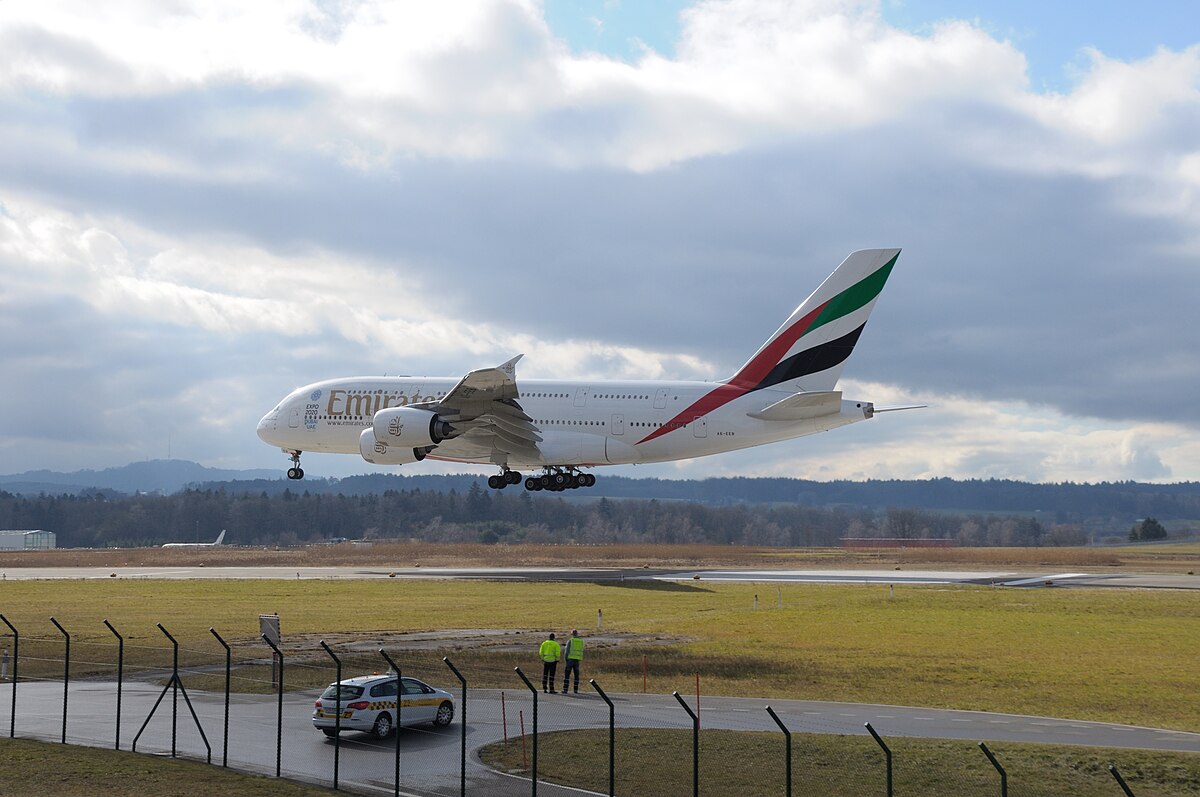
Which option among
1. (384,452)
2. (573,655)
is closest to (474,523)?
(384,452)

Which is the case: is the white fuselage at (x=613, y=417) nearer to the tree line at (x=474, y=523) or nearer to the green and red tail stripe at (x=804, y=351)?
the green and red tail stripe at (x=804, y=351)

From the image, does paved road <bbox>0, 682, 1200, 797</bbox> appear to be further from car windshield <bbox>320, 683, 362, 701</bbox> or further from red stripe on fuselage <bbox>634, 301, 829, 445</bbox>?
red stripe on fuselage <bbox>634, 301, 829, 445</bbox>

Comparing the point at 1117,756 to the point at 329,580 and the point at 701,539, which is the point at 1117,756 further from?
the point at 701,539

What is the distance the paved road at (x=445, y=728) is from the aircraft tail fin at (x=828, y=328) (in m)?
34.8

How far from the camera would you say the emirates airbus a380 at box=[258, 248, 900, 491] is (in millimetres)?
59750

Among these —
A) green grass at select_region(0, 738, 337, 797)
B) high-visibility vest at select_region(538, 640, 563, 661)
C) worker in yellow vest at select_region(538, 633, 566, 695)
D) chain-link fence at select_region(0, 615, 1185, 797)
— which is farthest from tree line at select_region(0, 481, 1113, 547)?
green grass at select_region(0, 738, 337, 797)

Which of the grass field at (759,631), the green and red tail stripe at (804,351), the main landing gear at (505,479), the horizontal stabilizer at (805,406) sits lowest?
the grass field at (759,631)

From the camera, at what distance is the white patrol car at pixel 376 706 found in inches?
925

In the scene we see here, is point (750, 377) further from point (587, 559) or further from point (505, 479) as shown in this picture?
point (587, 559)

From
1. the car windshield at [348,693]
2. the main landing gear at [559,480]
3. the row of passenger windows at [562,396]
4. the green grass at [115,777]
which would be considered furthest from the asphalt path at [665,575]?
the green grass at [115,777]

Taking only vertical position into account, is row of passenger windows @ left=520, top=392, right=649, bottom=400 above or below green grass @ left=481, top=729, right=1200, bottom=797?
above

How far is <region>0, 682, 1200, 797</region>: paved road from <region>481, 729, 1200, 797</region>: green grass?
976 millimetres

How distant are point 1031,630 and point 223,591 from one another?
40.2 meters

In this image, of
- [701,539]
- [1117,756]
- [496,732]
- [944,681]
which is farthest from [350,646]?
[701,539]
